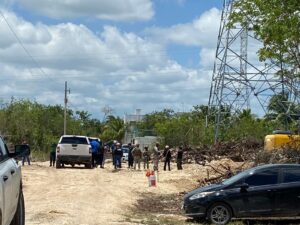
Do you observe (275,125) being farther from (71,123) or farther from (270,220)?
(270,220)

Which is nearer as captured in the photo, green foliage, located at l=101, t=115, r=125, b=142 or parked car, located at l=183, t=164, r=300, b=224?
parked car, located at l=183, t=164, r=300, b=224

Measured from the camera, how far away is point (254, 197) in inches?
589

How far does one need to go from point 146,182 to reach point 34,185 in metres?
5.56

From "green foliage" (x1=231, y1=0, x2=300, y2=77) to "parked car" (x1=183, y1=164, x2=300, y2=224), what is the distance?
423cm

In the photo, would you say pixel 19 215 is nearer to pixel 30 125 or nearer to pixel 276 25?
pixel 276 25

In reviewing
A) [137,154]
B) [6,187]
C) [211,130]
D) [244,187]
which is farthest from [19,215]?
[211,130]

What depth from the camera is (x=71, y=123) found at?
263 ft

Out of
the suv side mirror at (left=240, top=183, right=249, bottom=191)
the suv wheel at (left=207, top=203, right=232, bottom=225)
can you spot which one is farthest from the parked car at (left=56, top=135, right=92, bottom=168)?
the suv side mirror at (left=240, top=183, right=249, bottom=191)

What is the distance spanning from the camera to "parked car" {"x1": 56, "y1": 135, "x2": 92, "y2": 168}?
3428 cm

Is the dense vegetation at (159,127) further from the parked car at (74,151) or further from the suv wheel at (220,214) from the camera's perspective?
the suv wheel at (220,214)

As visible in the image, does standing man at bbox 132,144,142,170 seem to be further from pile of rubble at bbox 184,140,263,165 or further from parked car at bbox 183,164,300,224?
parked car at bbox 183,164,300,224

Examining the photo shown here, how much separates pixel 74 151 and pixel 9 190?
2659cm

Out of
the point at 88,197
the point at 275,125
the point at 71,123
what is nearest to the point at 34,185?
the point at 88,197

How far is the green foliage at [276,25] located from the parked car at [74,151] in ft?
49.0
